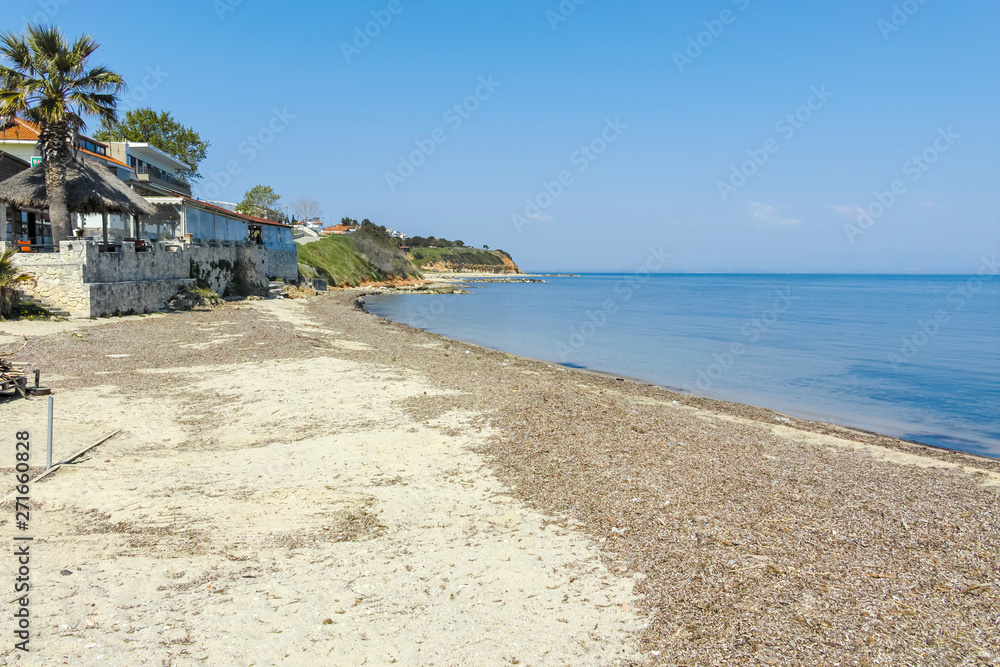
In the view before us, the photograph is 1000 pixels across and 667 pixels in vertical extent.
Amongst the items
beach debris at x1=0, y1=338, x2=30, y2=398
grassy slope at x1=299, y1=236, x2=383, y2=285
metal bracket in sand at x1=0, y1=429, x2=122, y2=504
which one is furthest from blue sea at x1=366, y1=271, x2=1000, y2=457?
grassy slope at x1=299, y1=236, x2=383, y2=285

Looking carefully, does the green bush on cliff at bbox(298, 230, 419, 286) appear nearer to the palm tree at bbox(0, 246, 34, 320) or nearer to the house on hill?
the house on hill

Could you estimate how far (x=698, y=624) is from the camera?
450 cm

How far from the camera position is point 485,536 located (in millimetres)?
6008

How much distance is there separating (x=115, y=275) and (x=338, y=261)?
4710 cm

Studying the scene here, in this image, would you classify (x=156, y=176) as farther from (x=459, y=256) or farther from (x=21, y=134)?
(x=459, y=256)

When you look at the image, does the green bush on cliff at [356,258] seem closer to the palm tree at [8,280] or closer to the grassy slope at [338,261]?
the grassy slope at [338,261]

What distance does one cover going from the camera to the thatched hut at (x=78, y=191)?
21.1 m

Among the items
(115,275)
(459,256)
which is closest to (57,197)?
(115,275)

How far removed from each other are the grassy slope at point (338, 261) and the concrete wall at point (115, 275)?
30.5 metres

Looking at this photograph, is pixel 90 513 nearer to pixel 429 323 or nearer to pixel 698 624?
pixel 698 624

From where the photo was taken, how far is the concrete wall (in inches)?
779

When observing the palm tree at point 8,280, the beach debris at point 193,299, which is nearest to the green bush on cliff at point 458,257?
the beach debris at point 193,299

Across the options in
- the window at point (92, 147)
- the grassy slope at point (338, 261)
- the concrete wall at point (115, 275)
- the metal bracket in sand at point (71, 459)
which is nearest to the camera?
the metal bracket in sand at point (71, 459)

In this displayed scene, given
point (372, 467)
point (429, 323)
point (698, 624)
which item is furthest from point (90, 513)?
point (429, 323)
